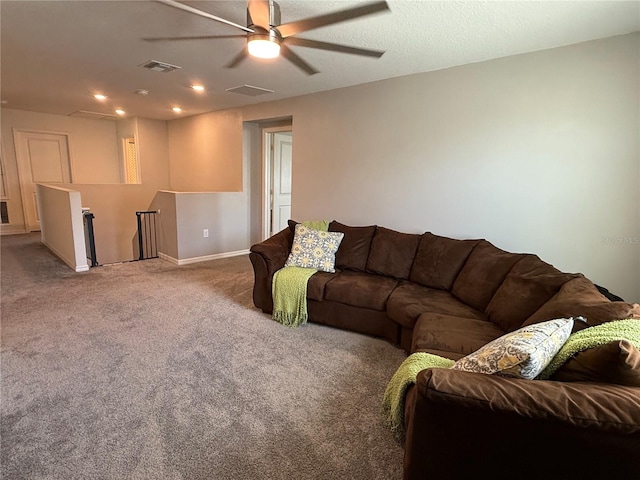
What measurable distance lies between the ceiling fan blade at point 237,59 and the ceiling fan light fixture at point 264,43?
1012 mm

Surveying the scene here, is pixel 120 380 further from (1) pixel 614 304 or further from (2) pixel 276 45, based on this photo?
(1) pixel 614 304

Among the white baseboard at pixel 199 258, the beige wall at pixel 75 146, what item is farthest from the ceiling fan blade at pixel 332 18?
the beige wall at pixel 75 146

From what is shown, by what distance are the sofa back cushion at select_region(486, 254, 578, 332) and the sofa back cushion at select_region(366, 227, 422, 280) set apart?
0.94 metres

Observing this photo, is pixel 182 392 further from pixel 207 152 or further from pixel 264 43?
pixel 207 152

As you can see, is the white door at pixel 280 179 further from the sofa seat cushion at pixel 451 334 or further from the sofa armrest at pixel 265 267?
the sofa seat cushion at pixel 451 334

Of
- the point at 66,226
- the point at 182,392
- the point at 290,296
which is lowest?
the point at 182,392

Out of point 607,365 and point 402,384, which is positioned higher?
point 607,365

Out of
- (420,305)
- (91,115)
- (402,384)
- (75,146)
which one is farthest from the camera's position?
(75,146)

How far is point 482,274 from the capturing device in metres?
2.65

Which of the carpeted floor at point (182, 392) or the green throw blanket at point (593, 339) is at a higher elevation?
the green throw blanket at point (593, 339)

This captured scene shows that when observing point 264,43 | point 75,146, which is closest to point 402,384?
point 264,43

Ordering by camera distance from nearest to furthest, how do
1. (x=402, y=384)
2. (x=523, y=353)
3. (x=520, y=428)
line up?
(x=520, y=428), (x=523, y=353), (x=402, y=384)

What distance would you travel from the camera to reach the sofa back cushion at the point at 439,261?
2.94 m

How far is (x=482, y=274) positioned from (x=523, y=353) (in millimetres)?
1604
